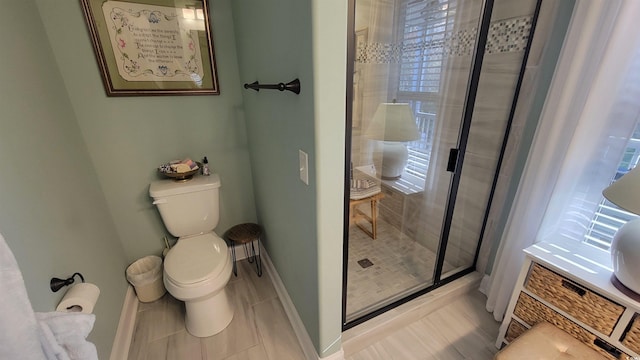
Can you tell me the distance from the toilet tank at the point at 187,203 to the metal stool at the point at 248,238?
0.80 feet

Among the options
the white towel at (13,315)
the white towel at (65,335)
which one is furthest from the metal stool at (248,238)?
the white towel at (13,315)

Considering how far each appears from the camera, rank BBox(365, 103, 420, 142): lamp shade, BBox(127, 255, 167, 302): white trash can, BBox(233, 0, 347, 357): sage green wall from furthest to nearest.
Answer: BBox(365, 103, 420, 142): lamp shade
BBox(127, 255, 167, 302): white trash can
BBox(233, 0, 347, 357): sage green wall

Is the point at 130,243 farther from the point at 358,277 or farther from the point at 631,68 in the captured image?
the point at 631,68

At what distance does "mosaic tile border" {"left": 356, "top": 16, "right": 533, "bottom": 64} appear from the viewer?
4.47 ft

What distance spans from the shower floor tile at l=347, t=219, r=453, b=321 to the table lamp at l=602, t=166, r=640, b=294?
3.03ft

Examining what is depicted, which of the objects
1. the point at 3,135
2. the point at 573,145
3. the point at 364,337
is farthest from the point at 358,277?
the point at 3,135

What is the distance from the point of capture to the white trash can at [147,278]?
5.54 ft

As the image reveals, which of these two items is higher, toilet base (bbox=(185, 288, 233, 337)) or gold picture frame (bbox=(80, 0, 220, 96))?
gold picture frame (bbox=(80, 0, 220, 96))

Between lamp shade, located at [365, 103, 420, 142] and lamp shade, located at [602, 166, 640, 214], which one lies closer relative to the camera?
lamp shade, located at [602, 166, 640, 214]

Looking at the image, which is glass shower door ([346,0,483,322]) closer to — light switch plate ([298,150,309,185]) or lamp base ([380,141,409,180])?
lamp base ([380,141,409,180])

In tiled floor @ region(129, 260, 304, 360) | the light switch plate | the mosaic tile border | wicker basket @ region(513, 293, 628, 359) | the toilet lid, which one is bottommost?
tiled floor @ region(129, 260, 304, 360)

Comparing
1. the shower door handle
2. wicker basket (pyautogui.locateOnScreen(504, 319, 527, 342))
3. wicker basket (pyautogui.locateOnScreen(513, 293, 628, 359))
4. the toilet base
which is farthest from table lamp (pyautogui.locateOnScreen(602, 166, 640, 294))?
the toilet base

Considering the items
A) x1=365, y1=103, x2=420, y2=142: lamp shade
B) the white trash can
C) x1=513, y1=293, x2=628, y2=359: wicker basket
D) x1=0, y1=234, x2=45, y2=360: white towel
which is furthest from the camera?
x1=365, y1=103, x2=420, y2=142: lamp shade

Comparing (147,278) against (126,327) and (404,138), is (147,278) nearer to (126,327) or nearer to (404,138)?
(126,327)
